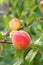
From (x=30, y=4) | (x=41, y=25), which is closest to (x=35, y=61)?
(x=41, y=25)

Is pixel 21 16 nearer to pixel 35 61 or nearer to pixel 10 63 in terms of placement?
pixel 10 63

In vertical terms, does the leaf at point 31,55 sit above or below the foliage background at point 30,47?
above

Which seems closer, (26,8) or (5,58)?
(5,58)

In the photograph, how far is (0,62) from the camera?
3.67 feet

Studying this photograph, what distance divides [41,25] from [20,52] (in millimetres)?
297

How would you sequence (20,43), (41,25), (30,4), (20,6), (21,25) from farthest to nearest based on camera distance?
(20,6)
(30,4)
(21,25)
(41,25)
(20,43)

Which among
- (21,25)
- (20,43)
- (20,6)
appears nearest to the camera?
(20,43)

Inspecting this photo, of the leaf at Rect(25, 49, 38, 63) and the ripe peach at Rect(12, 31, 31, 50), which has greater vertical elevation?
the ripe peach at Rect(12, 31, 31, 50)

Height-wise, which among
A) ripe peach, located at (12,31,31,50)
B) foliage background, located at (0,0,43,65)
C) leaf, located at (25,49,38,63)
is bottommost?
foliage background, located at (0,0,43,65)

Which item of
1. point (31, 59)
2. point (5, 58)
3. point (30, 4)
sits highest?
point (31, 59)

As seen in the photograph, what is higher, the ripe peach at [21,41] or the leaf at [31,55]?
the ripe peach at [21,41]

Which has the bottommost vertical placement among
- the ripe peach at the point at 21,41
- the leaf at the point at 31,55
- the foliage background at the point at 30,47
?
the foliage background at the point at 30,47

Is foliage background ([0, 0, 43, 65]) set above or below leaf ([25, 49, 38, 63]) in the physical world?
below

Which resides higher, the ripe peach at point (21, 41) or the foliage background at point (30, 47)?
the ripe peach at point (21, 41)
